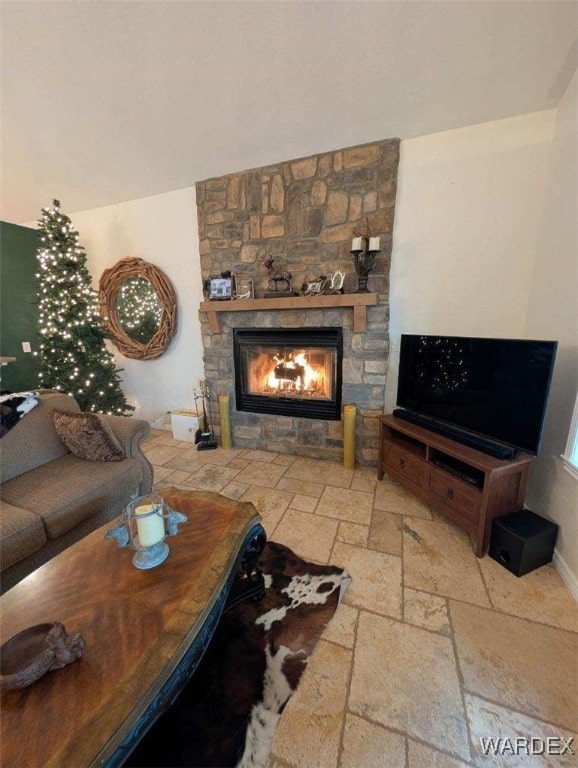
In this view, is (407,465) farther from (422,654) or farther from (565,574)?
(422,654)

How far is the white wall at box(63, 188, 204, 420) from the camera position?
307 cm

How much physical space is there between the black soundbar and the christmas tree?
10.6 ft

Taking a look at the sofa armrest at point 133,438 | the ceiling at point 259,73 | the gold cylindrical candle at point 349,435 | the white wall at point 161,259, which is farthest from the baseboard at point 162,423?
the ceiling at point 259,73

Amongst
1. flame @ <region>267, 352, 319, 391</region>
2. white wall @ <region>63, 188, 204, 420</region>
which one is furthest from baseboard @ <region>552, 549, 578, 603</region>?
white wall @ <region>63, 188, 204, 420</region>

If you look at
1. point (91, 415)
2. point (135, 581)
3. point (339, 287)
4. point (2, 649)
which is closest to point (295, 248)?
point (339, 287)

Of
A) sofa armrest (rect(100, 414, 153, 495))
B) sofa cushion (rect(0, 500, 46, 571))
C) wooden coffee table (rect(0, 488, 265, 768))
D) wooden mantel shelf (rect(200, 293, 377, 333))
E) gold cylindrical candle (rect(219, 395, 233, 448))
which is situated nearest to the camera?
wooden coffee table (rect(0, 488, 265, 768))

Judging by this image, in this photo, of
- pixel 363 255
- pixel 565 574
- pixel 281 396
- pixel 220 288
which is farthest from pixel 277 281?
pixel 565 574

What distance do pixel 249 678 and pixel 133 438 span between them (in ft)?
4.82

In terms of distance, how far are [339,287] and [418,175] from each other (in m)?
1.04

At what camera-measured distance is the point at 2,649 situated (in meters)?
0.72

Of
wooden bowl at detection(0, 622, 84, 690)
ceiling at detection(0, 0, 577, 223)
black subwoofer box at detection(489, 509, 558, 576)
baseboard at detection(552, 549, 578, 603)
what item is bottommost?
baseboard at detection(552, 549, 578, 603)

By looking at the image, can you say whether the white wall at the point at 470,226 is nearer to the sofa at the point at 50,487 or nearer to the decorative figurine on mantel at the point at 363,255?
the decorative figurine on mantel at the point at 363,255

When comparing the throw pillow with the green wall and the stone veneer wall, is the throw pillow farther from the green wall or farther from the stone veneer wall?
the green wall

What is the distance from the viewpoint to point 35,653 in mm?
720
